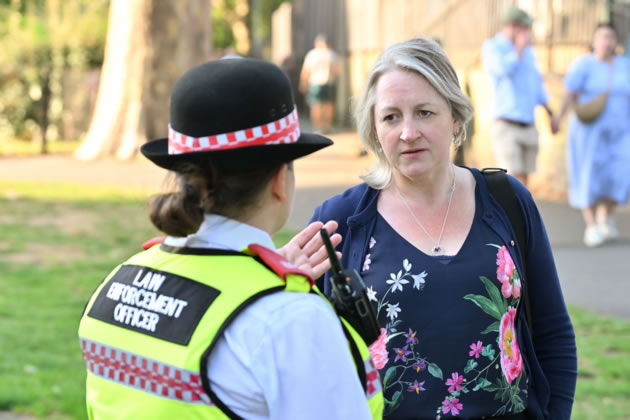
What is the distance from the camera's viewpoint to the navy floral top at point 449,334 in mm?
2816

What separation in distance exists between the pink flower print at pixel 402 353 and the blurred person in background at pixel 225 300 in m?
0.89

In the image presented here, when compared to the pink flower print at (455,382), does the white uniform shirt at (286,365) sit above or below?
above

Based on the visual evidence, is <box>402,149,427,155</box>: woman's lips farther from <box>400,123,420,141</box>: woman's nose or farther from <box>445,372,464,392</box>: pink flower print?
<box>445,372,464,392</box>: pink flower print

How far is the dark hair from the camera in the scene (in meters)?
1.97

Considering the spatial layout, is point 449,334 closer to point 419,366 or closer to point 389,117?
point 419,366

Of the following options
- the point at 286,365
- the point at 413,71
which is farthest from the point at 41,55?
the point at 286,365

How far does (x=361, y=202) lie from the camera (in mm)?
3127

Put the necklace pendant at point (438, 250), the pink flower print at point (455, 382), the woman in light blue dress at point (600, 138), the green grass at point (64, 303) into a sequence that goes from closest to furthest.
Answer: the pink flower print at point (455, 382)
the necklace pendant at point (438, 250)
the green grass at point (64, 303)
the woman in light blue dress at point (600, 138)

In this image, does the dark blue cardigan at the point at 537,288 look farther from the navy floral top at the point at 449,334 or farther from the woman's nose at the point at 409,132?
the woman's nose at the point at 409,132

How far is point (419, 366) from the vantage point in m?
2.84

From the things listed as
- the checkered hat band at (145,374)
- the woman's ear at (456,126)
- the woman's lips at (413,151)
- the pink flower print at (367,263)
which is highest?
the woman's ear at (456,126)

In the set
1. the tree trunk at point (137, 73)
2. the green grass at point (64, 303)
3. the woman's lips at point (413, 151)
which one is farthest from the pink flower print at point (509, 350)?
the tree trunk at point (137, 73)

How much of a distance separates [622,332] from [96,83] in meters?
19.1

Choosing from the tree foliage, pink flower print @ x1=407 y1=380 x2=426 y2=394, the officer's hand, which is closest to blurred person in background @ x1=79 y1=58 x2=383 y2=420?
the officer's hand
